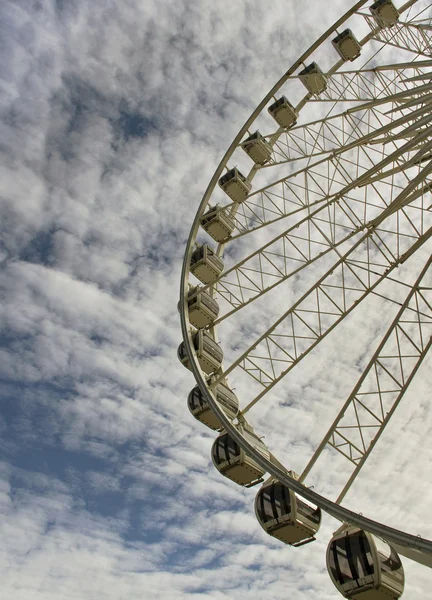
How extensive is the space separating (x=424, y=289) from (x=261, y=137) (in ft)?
36.9

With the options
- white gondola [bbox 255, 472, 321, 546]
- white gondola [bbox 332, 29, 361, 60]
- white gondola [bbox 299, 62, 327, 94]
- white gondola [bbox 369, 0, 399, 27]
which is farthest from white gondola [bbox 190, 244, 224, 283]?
white gondola [bbox 369, 0, 399, 27]

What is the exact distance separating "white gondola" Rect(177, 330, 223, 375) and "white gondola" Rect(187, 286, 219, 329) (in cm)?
66

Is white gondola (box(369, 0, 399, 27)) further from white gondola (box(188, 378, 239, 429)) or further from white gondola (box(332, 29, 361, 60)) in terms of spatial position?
white gondola (box(188, 378, 239, 429))

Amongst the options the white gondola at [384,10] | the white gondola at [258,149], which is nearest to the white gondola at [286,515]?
the white gondola at [258,149]

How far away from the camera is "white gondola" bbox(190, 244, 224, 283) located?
22.6 metres

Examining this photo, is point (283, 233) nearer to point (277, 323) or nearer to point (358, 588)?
point (277, 323)

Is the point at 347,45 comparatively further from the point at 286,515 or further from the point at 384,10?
the point at 286,515

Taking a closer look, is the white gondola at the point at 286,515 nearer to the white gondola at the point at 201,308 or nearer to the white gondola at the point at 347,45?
the white gondola at the point at 201,308

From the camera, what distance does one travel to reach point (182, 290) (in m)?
20.7

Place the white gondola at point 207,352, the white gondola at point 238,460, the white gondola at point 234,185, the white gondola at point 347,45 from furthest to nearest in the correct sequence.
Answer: the white gondola at point 347,45 → the white gondola at point 234,185 → the white gondola at point 207,352 → the white gondola at point 238,460

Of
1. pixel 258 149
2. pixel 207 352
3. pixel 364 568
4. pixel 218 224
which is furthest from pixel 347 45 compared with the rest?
pixel 364 568

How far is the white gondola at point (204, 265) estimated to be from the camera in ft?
74.1

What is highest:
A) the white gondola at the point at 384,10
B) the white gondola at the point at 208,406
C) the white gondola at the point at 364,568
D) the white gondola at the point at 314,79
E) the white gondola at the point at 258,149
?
the white gondola at the point at 384,10

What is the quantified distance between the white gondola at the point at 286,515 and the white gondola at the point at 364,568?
1.85m
